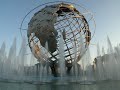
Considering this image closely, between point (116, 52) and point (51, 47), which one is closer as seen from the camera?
point (51, 47)

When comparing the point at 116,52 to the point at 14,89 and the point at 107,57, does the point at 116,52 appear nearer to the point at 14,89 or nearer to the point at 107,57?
the point at 107,57

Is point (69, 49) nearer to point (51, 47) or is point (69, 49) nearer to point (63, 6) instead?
point (51, 47)

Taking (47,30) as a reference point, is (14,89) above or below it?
below

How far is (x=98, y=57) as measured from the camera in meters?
25.4

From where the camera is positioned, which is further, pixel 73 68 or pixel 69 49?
pixel 73 68

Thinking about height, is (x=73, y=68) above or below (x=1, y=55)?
below

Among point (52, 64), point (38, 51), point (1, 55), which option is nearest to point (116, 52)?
point (52, 64)

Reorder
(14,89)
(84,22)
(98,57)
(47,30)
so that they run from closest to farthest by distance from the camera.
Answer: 1. (14,89)
2. (47,30)
3. (84,22)
4. (98,57)

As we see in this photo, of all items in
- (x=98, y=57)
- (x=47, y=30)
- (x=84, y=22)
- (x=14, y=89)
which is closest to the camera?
(x=14, y=89)

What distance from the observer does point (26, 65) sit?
24031 millimetres

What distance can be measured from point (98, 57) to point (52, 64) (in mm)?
6129

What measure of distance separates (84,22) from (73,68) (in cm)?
563

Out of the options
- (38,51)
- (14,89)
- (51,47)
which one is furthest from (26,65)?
(14,89)

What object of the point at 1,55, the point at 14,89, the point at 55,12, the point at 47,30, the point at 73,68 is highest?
the point at 55,12
